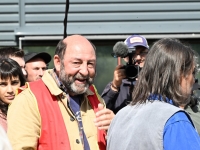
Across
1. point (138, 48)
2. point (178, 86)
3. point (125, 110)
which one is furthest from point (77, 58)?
point (138, 48)

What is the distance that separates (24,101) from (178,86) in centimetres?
105

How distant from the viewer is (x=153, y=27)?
624 centimetres

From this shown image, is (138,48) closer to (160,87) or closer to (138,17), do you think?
(138,17)

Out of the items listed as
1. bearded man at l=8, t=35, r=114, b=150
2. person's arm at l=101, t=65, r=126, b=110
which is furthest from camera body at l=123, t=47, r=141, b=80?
bearded man at l=8, t=35, r=114, b=150

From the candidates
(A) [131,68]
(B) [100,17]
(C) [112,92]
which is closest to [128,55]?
(A) [131,68]

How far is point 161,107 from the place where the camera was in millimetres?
2254

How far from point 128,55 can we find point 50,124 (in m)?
1.10

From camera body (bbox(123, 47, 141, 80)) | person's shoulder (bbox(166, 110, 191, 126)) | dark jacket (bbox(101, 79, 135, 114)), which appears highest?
person's shoulder (bbox(166, 110, 191, 126))

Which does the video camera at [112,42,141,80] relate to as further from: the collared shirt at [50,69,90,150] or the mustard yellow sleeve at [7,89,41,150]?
the mustard yellow sleeve at [7,89,41,150]

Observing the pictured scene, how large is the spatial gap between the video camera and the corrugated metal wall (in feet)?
7.78

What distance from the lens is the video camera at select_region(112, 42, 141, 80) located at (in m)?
3.74

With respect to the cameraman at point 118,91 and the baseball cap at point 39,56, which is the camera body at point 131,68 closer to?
the cameraman at point 118,91

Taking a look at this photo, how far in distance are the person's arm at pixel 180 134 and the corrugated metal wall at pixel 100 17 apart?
160 inches

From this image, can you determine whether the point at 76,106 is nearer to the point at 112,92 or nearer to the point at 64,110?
the point at 64,110
